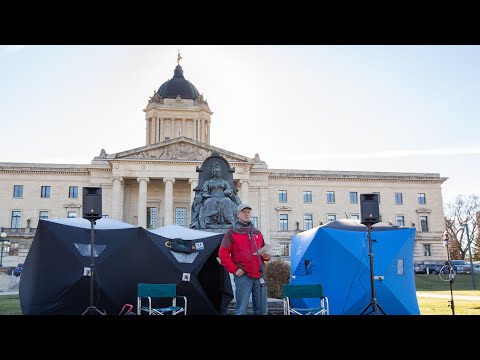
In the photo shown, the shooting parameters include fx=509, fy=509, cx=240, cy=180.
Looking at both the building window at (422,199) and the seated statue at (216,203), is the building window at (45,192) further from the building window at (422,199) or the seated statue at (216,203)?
the seated statue at (216,203)

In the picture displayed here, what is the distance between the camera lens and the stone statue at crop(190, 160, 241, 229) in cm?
1630

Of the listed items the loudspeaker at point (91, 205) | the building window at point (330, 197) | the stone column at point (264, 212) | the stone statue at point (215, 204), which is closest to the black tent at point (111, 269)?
the loudspeaker at point (91, 205)

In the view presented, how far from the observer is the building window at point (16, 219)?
57219 millimetres

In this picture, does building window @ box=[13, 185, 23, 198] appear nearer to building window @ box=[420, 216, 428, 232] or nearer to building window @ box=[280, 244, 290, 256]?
building window @ box=[280, 244, 290, 256]

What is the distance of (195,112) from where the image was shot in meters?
72.0

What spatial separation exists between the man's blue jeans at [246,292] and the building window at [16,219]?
55.3 meters

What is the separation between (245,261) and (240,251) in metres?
0.18

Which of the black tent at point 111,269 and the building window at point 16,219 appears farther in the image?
the building window at point 16,219

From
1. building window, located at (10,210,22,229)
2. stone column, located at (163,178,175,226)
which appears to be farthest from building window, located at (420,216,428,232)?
building window, located at (10,210,22,229)

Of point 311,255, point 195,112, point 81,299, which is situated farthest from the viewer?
point 195,112
